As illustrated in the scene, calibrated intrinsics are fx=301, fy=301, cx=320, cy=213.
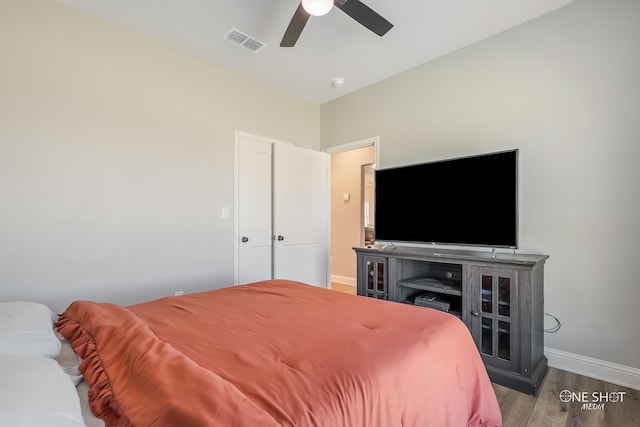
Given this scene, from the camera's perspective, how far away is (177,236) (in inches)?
113

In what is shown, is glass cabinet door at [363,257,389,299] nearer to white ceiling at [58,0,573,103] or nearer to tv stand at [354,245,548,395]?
tv stand at [354,245,548,395]

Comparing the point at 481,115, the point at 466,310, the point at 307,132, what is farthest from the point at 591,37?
the point at 307,132

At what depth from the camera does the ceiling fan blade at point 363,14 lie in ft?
6.19

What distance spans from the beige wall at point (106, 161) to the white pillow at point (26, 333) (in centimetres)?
113

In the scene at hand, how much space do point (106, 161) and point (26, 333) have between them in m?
1.78

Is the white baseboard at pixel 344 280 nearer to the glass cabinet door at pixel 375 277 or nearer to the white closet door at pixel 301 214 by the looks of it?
the white closet door at pixel 301 214

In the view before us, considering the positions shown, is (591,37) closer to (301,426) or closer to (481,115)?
(481,115)

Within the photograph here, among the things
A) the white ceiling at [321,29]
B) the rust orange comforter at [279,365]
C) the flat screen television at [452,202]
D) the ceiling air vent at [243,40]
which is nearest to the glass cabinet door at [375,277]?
the flat screen television at [452,202]

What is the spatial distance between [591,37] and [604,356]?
2.32 meters

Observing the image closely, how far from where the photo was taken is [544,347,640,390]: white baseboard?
204 cm

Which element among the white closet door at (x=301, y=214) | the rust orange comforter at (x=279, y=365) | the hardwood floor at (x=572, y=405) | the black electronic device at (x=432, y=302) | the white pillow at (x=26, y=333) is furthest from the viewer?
the white closet door at (x=301, y=214)

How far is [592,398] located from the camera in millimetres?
1921

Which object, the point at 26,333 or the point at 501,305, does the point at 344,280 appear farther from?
the point at 26,333

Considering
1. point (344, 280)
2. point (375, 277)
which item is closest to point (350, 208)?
point (344, 280)
